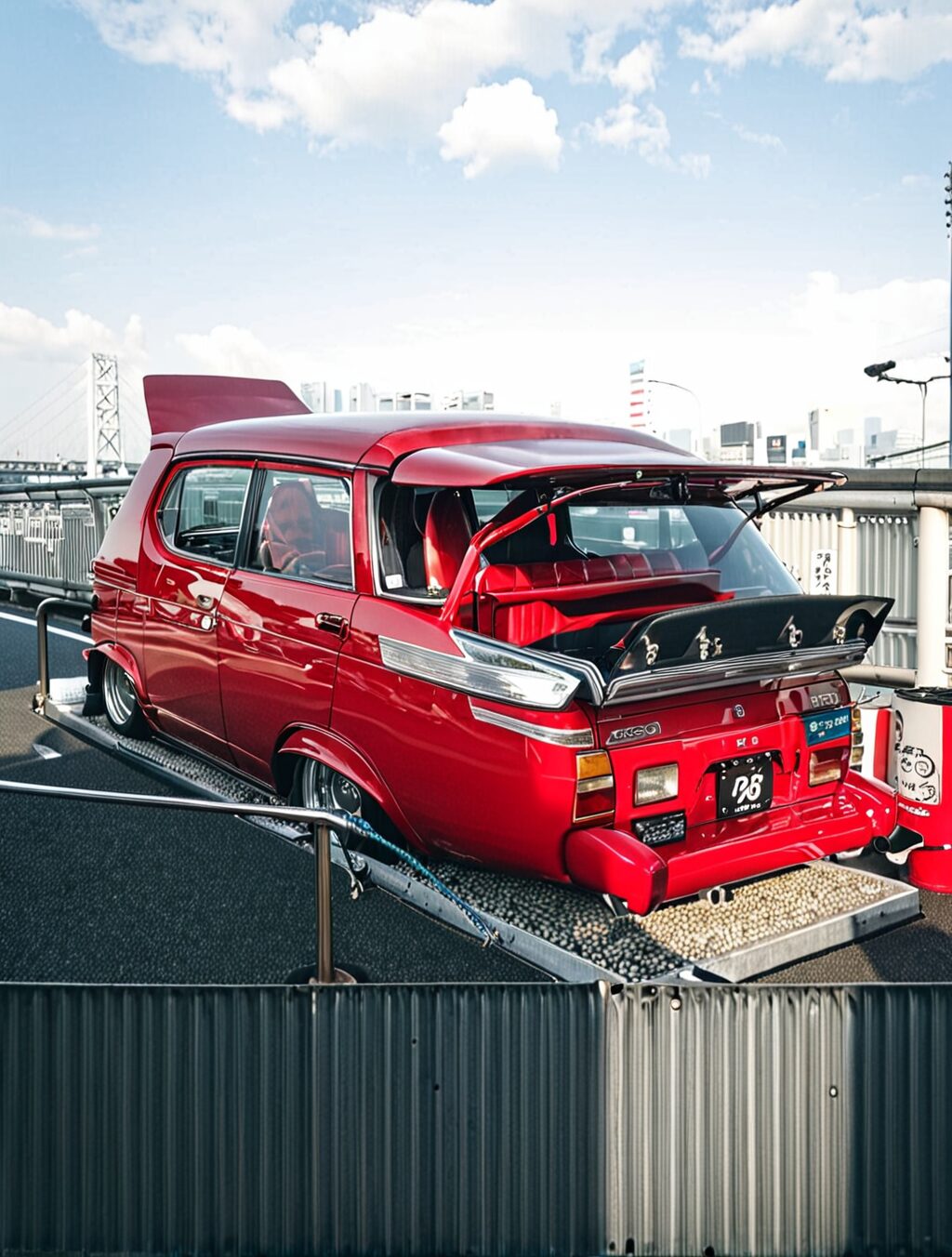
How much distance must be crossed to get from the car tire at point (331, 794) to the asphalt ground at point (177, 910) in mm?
173

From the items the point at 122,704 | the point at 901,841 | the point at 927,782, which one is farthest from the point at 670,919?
the point at 122,704

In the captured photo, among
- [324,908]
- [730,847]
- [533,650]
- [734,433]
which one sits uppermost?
[734,433]

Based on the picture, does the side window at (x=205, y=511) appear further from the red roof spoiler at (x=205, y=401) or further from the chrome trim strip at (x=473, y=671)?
the chrome trim strip at (x=473, y=671)

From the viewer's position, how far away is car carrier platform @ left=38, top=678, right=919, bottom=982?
13.5 ft

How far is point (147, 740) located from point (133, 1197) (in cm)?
429

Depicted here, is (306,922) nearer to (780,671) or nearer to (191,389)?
(780,671)

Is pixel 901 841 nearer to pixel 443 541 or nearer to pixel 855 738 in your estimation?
pixel 855 738

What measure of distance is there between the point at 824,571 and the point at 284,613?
13.9 ft

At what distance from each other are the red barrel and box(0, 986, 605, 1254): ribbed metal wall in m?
2.68

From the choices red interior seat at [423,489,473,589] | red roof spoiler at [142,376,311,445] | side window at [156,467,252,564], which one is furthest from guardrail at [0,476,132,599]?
red interior seat at [423,489,473,589]

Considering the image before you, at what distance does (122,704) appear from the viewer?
22.7 feet

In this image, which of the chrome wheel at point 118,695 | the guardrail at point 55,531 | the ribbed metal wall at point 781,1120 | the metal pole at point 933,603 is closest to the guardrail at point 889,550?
the metal pole at point 933,603

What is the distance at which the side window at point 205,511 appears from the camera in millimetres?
5480

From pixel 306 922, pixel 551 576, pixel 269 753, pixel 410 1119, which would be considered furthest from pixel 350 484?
pixel 410 1119
